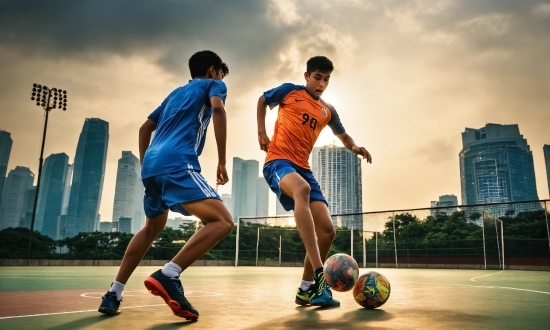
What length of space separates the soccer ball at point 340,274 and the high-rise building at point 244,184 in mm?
112573

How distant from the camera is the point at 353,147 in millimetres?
4457

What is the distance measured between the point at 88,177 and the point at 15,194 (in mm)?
52715

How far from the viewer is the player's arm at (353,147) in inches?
171

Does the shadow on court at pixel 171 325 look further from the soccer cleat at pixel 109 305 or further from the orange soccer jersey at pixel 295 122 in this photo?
the orange soccer jersey at pixel 295 122

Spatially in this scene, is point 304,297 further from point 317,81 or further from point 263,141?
point 317,81

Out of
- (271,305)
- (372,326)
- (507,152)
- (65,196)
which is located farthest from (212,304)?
(65,196)

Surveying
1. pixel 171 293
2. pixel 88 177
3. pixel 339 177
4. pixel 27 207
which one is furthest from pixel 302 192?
pixel 88 177

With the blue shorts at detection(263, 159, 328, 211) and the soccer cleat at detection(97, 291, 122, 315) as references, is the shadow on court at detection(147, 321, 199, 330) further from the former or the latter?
the blue shorts at detection(263, 159, 328, 211)

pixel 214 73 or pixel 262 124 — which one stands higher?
pixel 214 73

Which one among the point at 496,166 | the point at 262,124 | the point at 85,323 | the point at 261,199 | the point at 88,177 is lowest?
the point at 85,323

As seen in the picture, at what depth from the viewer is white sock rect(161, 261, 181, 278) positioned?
257 cm

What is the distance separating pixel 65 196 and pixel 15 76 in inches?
5047

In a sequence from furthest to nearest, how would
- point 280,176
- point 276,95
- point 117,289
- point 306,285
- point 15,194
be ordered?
point 15,194 < point 276,95 < point 280,176 < point 306,285 < point 117,289

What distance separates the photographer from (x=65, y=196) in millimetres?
139750
